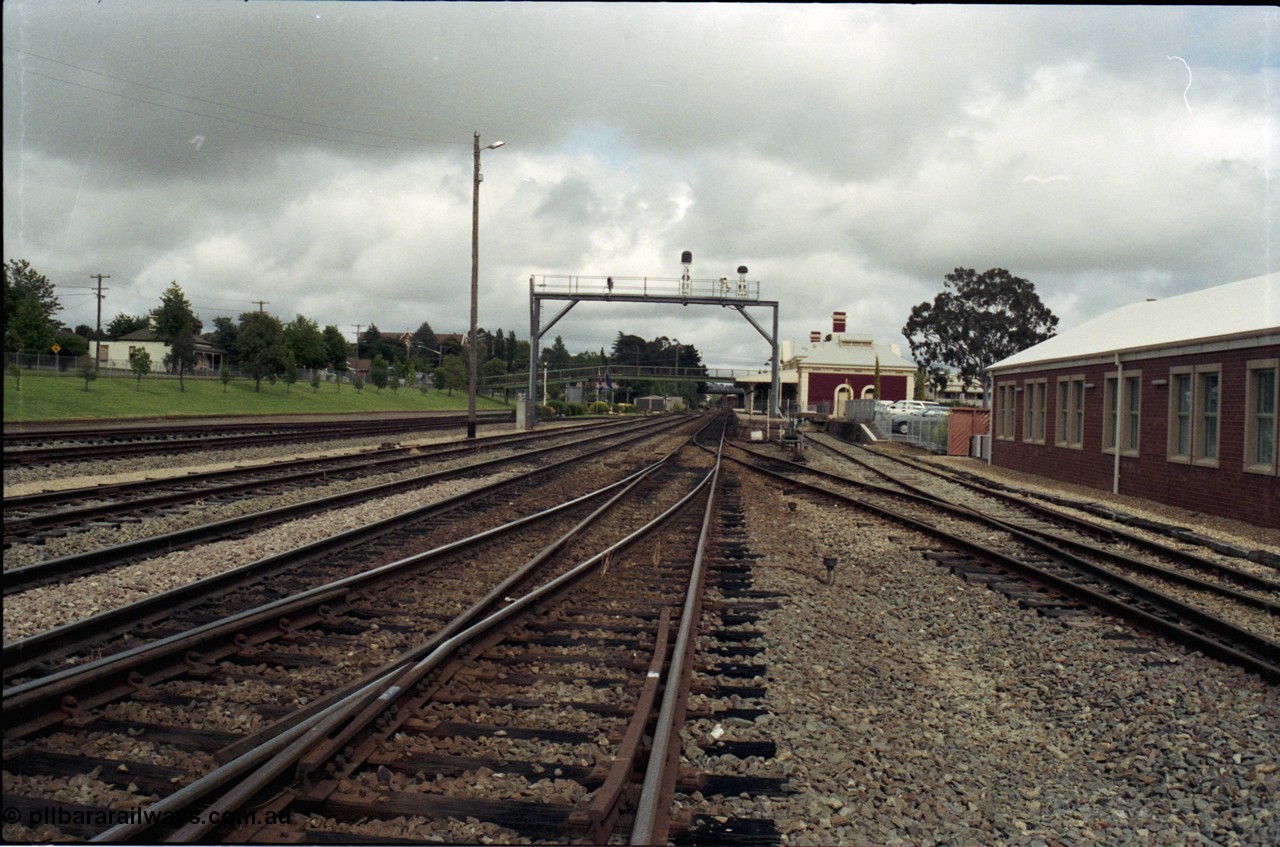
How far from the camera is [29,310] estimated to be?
1193 inches

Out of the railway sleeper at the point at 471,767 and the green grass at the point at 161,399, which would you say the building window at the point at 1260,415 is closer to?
the railway sleeper at the point at 471,767

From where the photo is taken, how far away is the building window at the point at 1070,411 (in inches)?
901

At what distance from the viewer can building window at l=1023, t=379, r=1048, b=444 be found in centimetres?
2564

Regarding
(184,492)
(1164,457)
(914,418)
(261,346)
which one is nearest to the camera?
(184,492)

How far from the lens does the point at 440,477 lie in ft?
58.2

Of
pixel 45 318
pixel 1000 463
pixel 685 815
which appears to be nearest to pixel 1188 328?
pixel 1000 463

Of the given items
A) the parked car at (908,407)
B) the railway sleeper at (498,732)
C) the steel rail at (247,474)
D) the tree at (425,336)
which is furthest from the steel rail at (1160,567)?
the tree at (425,336)

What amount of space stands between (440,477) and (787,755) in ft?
44.7

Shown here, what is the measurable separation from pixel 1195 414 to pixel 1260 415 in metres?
1.77

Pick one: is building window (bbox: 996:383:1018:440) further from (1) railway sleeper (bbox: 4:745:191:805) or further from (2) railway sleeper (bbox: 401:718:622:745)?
(1) railway sleeper (bbox: 4:745:191:805)

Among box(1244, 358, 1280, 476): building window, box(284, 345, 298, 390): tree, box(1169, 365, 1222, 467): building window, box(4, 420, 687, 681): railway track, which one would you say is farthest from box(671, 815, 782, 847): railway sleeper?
box(284, 345, 298, 390): tree

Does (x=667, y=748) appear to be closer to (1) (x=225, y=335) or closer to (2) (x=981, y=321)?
(2) (x=981, y=321)

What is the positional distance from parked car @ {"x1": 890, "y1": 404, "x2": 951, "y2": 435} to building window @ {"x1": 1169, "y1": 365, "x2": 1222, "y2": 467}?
1957 centimetres

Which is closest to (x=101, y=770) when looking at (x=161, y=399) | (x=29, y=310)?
(x=29, y=310)
